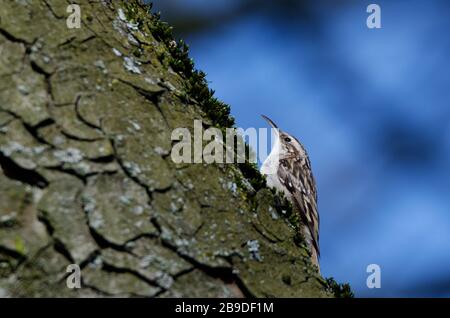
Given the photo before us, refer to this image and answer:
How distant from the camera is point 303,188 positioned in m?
4.38

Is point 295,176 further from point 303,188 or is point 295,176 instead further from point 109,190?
point 109,190

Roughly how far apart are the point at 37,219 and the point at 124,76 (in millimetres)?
601

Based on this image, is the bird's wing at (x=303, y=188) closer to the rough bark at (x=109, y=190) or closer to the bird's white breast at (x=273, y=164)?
the bird's white breast at (x=273, y=164)

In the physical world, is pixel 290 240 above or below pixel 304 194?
below

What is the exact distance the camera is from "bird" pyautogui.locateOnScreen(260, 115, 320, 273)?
153 inches

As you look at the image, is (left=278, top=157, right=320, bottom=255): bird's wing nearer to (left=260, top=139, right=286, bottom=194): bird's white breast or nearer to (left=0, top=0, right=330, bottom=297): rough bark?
(left=260, top=139, right=286, bottom=194): bird's white breast

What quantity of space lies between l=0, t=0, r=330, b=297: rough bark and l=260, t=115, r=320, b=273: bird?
5.76 feet

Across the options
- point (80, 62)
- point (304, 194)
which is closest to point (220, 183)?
point (80, 62)

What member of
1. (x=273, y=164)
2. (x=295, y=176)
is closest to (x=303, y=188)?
(x=295, y=176)

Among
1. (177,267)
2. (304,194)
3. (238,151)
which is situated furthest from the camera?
(304,194)

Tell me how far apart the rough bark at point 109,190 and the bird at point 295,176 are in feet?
5.76

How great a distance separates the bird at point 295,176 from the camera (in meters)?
3.88

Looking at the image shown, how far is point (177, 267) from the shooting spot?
1606 mm
